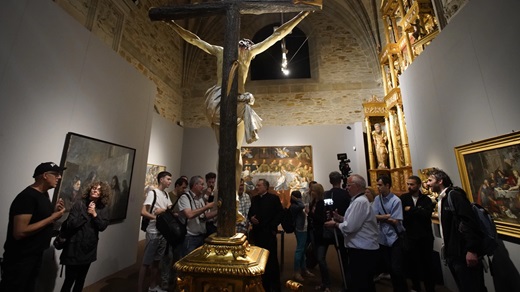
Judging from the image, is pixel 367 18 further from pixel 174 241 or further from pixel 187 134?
pixel 174 241

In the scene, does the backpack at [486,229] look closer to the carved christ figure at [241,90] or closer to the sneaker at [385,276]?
the sneaker at [385,276]

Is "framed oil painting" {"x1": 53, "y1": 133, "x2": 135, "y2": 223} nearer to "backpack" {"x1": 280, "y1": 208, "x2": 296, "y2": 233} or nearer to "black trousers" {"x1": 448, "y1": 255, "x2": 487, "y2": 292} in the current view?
"backpack" {"x1": 280, "y1": 208, "x2": 296, "y2": 233}

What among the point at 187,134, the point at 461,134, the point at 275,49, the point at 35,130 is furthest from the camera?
the point at 275,49

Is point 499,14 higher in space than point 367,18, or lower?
lower

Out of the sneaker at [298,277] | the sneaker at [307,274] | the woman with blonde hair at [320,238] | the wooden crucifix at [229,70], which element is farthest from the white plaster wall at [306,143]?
the wooden crucifix at [229,70]

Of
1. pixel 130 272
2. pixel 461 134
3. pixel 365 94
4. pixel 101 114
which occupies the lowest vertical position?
pixel 130 272

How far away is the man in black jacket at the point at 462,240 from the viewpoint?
212cm

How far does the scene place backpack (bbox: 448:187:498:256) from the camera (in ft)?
6.94

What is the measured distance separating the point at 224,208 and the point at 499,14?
11.1 ft

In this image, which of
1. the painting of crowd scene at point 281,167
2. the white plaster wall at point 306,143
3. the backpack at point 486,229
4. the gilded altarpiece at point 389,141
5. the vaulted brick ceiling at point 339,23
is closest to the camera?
the backpack at point 486,229

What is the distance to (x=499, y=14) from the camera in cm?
240

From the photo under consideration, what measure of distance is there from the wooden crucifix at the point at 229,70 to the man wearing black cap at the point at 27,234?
178cm

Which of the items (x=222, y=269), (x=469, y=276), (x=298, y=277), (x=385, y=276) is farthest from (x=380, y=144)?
(x=222, y=269)

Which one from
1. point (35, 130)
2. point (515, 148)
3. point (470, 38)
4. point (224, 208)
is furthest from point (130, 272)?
point (470, 38)
